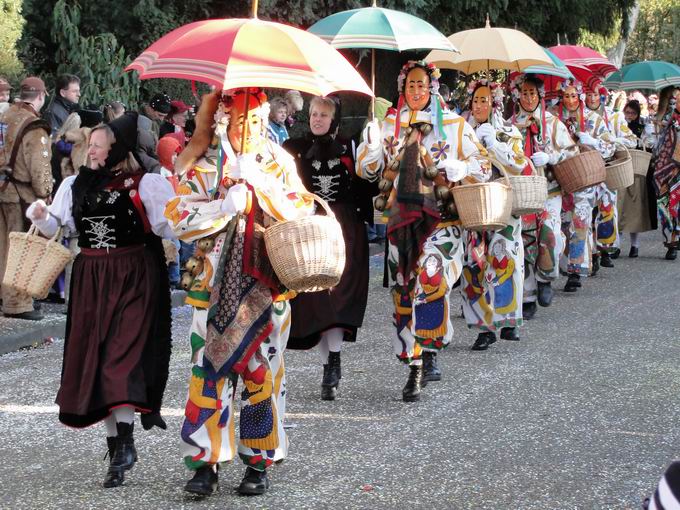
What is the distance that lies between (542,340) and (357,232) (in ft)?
8.10

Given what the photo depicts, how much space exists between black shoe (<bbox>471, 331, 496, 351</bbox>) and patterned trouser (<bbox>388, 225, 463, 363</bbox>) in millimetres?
1528

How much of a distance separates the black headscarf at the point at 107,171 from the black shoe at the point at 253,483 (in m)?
1.42

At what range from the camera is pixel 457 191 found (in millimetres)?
7582

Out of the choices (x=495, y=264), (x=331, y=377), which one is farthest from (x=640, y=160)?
(x=331, y=377)

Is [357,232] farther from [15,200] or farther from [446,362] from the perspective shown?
[15,200]

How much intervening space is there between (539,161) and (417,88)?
3.03m

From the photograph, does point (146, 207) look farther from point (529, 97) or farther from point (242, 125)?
point (529, 97)

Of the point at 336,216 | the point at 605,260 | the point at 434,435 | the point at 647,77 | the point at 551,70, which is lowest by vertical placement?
the point at 605,260

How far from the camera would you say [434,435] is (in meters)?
6.66

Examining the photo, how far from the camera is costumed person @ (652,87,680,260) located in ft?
48.9

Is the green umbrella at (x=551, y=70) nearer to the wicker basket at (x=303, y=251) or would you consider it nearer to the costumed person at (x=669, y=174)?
the costumed person at (x=669, y=174)

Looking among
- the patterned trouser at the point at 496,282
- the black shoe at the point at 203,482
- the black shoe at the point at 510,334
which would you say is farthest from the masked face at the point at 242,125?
the black shoe at the point at 510,334

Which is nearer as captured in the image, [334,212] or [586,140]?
[334,212]

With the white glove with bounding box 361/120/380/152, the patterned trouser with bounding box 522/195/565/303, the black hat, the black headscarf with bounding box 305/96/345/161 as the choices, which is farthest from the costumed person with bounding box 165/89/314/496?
the black hat
